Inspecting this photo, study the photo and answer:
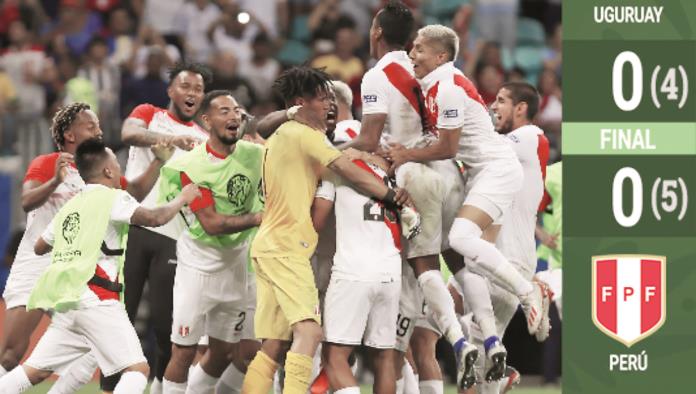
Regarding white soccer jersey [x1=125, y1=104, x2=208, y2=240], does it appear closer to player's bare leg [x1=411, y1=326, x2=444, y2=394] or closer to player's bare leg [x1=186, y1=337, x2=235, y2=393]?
player's bare leg [x1=186, y1=337, x2=235, y2=393]

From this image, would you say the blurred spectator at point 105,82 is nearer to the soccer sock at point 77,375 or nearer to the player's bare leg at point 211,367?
the player's bare leg at point 211,367

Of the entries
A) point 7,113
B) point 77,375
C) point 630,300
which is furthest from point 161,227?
point 7,113

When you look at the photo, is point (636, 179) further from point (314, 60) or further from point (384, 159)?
point (314, 60)

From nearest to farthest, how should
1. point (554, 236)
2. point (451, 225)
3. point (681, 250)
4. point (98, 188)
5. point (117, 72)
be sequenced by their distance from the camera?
point (681, 250) < point (98, 188) < point (451, 225) < point (554, 236) < point (117, 72)

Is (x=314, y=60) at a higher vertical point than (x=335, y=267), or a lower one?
higher

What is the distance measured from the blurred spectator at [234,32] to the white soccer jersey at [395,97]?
8473mm

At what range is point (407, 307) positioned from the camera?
10023 mm

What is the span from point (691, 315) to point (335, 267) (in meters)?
2.23

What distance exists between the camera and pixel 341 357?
9.18 meters

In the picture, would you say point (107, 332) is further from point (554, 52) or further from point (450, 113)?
point (554, 52)

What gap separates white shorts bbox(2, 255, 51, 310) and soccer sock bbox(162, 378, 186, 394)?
5.01ft

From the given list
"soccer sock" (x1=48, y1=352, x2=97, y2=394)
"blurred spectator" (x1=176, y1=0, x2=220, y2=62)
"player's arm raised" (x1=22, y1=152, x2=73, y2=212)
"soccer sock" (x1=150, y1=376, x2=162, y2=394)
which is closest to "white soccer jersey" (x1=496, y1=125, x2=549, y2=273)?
"soccer sock" (x1=150, y1=376, x2=162, y2=394)

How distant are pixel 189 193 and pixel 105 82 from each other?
25.1 feet

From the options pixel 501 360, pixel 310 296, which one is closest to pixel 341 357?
pixel 310 296
